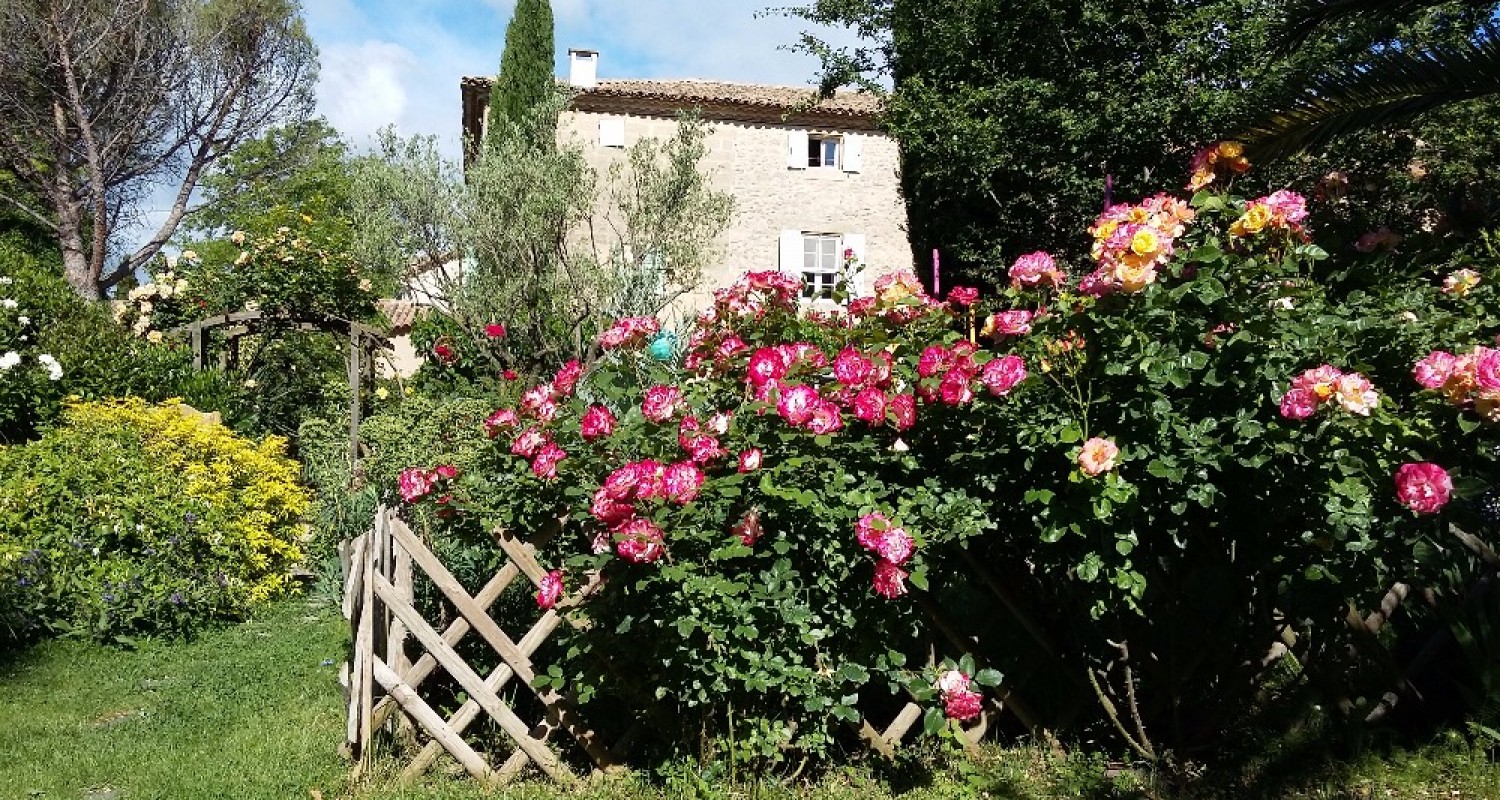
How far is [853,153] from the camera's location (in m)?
20.0

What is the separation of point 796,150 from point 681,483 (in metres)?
17.7

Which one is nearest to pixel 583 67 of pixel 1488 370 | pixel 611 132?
pixel 611 132

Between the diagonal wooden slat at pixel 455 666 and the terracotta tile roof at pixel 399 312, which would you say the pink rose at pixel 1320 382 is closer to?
the diagonal wooden slat at pixel 455 666

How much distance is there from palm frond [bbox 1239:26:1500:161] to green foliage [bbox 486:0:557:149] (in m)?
14.2

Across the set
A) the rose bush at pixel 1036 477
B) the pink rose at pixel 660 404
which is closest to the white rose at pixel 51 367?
the rose bush at pixel 1036 477

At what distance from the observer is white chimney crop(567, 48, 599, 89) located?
19.9m

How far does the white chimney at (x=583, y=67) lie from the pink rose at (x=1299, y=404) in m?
18.4

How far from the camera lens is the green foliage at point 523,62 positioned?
58.2 feet

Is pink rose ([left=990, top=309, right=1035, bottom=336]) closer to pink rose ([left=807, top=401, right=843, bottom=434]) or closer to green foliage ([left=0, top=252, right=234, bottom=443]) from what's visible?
pink rose ([left=807, top=401, right=843, bottom=434])

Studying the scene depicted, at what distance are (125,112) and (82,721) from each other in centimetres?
2028

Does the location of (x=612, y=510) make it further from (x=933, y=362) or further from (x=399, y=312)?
(x=399, y=312)

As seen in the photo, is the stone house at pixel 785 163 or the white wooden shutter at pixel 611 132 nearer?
the white wooden shutter at pixel 611 132

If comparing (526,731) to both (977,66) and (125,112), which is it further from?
(125,112)

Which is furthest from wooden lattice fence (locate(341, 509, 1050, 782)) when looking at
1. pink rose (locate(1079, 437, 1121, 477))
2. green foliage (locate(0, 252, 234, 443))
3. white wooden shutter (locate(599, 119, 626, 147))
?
white wooden shutter (locate(599, 119, 626, 147))
